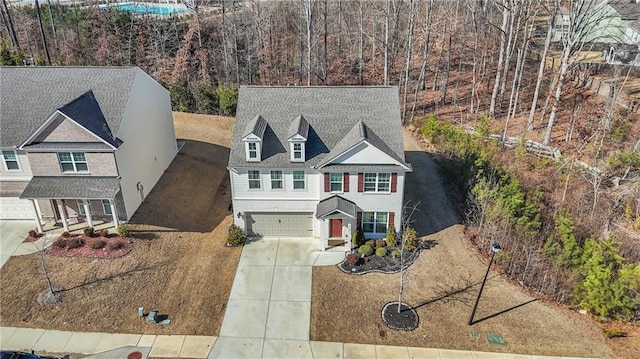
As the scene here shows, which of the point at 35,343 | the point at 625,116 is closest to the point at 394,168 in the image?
the point at 35,343

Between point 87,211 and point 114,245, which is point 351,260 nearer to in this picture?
point 114,245

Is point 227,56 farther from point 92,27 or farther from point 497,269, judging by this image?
point 497,269

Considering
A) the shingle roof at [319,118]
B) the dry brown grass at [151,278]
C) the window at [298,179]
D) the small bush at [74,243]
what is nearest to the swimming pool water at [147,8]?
the dry brown grass at [151,278]

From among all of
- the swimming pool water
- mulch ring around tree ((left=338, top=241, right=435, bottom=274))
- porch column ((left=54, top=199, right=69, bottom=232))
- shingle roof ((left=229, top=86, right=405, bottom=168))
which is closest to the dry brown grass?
porch column ((left=54, top=199, right=69, bottom=232))

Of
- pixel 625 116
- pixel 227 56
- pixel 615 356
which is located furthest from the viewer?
pixel 227 56

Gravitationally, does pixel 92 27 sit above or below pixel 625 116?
above

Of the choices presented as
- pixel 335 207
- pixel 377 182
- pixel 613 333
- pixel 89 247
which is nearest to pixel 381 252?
pixel 335 207

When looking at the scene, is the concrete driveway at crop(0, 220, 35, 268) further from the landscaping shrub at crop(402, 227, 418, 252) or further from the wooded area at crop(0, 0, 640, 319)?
the landscaping shrub at crop(402, 227, 418, 252)
